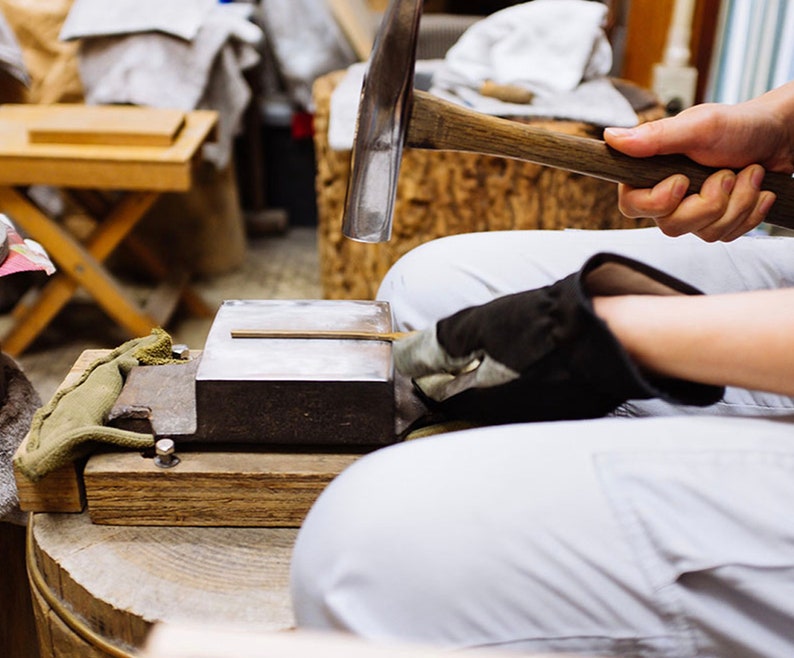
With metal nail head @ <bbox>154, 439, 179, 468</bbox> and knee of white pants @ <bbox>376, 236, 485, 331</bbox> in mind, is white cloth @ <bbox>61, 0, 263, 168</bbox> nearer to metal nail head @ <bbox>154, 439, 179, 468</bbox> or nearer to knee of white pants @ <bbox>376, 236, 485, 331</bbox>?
knee of white pants @ <bbox>376, 236, 485, 331</bbox>

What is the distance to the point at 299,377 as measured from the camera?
0.82 metres

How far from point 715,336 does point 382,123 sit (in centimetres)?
44

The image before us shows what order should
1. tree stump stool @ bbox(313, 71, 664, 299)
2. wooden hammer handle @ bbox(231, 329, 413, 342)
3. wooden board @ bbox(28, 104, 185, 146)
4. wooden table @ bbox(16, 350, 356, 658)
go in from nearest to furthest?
wooden table @ bbox(16, 350, 356, 658)
wooden hammer handle @ bbox(231, 329, 413, 342)
tree stump stool @ bbox(313, 71, 664, 299)
wooden board @ bbox(28, 104, 185, 146)

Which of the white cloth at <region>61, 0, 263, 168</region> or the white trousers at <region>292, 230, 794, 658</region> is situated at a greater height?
the white trousers at <region>292, 230, 794, 658</region>

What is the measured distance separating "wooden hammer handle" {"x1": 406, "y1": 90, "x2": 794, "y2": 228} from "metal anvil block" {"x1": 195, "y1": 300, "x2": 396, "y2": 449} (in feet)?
0.80

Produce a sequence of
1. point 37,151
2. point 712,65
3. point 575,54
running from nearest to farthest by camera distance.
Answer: point 37,151, point 575,54, point 712,65

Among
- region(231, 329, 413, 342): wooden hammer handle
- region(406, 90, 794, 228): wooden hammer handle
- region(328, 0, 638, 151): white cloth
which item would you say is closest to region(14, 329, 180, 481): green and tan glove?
region(231, 329, 413, 342): wooden hammer handle

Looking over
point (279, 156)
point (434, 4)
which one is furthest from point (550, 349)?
point (434, 4)

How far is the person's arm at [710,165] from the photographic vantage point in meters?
0.99

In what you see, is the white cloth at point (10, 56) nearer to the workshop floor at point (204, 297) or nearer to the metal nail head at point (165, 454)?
the workshop floor at point (204, 297)

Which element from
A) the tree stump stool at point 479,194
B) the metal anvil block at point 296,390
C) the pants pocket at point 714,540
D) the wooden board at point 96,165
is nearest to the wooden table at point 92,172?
the wooden board at point 96,165

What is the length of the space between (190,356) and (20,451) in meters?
0.25

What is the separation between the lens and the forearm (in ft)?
2.15

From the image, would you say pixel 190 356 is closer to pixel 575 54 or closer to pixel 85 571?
pixel 85 571
